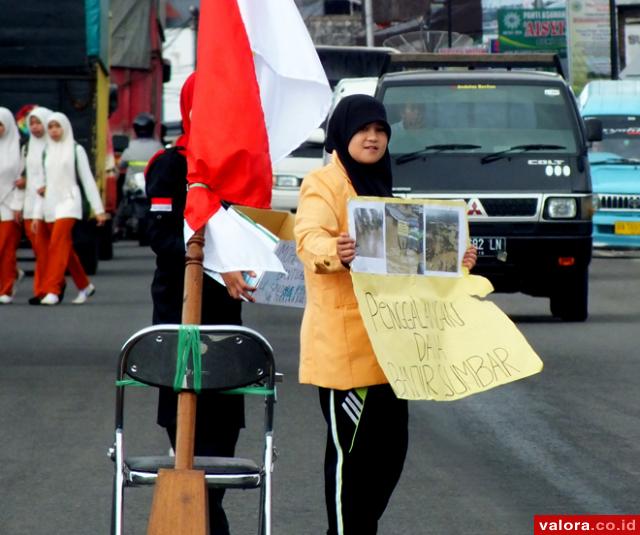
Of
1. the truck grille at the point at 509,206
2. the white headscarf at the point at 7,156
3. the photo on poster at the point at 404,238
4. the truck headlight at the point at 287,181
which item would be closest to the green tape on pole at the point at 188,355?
the photo on poster at the point at 404,238

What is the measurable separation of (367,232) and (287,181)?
64.4 feet

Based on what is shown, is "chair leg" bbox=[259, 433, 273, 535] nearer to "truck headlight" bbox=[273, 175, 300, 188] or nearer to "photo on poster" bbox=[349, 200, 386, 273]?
"photo on poster" bbox=[349, 200, 386, 273]

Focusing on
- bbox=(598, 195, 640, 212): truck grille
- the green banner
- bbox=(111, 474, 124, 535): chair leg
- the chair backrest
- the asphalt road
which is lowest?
the asphalt road

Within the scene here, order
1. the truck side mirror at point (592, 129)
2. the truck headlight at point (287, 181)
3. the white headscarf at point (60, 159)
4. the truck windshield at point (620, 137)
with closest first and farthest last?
1. the truck side mirror at point (592, 129)
2. the white headscarf at point (60, 159)
3. the truck headlight at point (287, 181)
4. the truck windshield at point (620, 137)

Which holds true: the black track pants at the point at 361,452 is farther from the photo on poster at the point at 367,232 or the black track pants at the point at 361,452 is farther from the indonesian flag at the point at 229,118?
the indonesian flag at the point at 229,118

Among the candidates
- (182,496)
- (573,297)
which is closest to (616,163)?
(573,297)

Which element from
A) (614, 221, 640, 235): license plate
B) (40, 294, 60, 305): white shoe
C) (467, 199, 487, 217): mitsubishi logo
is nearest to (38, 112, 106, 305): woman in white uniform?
(40, 294, 60, 305): white shoe

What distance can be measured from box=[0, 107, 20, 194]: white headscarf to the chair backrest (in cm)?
1345

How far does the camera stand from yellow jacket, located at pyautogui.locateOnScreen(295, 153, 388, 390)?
6.09 m

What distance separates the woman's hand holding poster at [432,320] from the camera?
6004mm

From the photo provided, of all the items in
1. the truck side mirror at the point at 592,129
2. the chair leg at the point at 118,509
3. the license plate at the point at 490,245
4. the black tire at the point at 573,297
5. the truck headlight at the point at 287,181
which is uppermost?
the truck side mirror at the point at 592,129

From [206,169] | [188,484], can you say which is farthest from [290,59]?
[188,484]

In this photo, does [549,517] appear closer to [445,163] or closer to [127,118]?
[445,163]

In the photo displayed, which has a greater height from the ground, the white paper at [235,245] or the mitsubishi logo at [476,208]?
the mitsubishi logo at [476,208]
